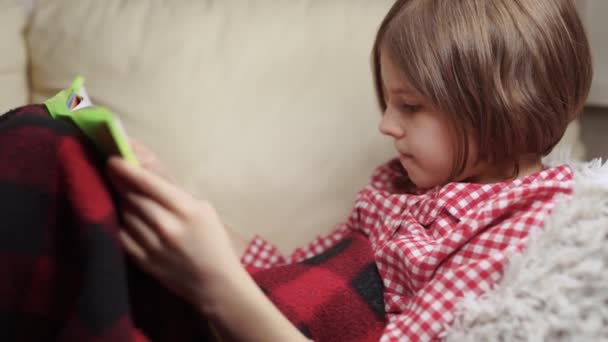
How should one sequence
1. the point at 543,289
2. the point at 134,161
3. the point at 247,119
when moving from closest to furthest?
the point at 134,161 < the point at 543,289 < the point at 247,119

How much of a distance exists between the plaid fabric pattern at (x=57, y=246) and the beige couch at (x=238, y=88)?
50cm

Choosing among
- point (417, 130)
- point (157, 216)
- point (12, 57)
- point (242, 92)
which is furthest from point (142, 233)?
point (12, 57)

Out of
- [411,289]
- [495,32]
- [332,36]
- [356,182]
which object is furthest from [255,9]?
[411,289]

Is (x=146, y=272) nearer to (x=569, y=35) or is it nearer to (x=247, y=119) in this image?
(x=247, y=119)

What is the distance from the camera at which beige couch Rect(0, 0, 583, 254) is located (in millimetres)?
998

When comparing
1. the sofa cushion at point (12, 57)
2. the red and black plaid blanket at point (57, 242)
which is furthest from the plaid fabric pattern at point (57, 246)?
the sofa cushion at point (12, 57)

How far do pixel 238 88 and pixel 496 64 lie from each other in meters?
0.45

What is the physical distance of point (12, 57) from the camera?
106cm

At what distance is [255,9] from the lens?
3.51ft

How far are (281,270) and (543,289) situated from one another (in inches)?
13.6

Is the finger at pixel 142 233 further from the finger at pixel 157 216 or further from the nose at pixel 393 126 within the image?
the nose at pixel 393 126

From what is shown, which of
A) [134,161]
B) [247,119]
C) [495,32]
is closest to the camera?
[134,161]

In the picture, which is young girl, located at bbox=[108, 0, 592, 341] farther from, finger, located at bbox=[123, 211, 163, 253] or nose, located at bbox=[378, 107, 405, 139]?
finger, located at bbox=[123, 211, 163, 253]

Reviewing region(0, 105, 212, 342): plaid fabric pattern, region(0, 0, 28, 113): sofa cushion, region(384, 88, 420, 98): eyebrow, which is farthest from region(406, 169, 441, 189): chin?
region(0, 0, 28, 113): sofa cushion
